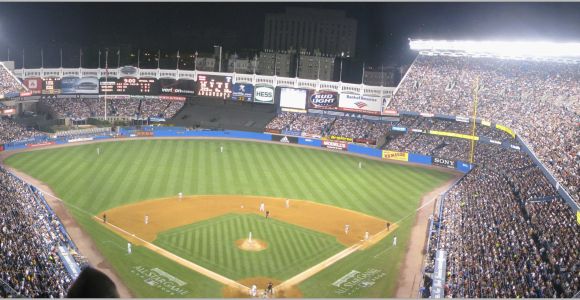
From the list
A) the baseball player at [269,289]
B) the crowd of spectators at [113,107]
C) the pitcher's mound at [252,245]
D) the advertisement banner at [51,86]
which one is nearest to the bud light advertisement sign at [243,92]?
the crowd of spectators at [113,107]

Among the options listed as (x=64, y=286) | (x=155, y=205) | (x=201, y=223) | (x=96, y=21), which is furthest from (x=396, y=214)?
(x=96, y=21)

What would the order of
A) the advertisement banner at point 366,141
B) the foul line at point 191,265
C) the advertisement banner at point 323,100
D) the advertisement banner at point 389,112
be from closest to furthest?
the foul line at point 191,265
the advertisement banner at point 366,141
the advertisement banner at point 389,112
the advertisement banner at point 323,100

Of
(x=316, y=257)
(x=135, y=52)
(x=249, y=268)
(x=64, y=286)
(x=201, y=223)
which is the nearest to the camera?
(x=64, y=286)

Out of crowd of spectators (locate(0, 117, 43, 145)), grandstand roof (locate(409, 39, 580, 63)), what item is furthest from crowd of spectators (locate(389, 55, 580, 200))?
crowd of spectators (locate(0, 117, 43, 145))

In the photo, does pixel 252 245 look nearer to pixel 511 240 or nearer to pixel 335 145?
pixel 511 240

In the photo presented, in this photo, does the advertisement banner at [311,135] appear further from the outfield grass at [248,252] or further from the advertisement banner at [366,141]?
the outfield grass at [248,252]

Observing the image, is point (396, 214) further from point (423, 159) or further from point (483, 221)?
point (423, 159)
